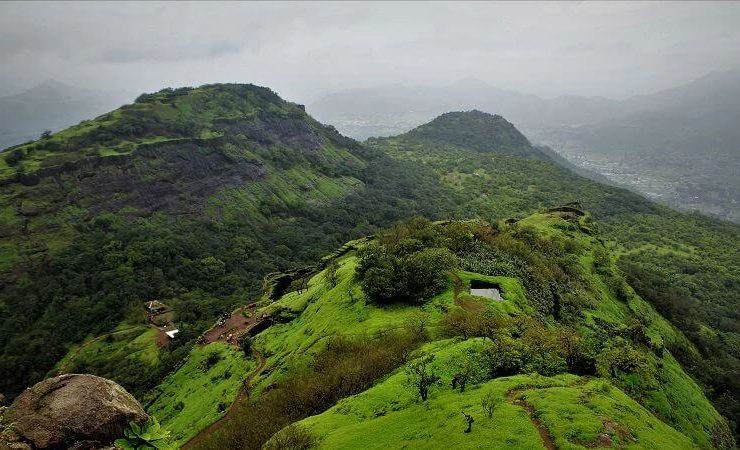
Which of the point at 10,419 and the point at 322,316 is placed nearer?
the point at 10,419

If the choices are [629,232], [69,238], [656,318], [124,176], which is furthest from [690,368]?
[124,176]

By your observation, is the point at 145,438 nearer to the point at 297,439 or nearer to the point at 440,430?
the point at 297,439

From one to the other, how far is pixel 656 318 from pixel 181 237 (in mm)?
137752

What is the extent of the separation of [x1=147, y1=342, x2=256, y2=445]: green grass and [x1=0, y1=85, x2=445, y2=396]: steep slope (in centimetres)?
1119

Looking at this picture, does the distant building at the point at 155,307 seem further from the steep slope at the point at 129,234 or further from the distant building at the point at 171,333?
the distant building at the point at 171,333

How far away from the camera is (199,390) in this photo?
5756 centimetres

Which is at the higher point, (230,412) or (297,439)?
(297,439)

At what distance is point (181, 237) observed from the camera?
151875 mm

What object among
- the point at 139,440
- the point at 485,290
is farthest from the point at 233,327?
the point at 139,440

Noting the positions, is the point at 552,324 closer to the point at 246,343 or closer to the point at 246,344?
the point at 246,344

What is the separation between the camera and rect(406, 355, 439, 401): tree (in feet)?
85.6

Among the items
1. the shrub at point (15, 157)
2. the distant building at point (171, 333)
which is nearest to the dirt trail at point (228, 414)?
the distant building at point (171, 333)

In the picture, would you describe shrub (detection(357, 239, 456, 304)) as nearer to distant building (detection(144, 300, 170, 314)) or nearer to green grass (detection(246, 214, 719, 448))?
green grass (detection(246, 214, 719, 448))

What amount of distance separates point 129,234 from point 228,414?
118509 millimetres
